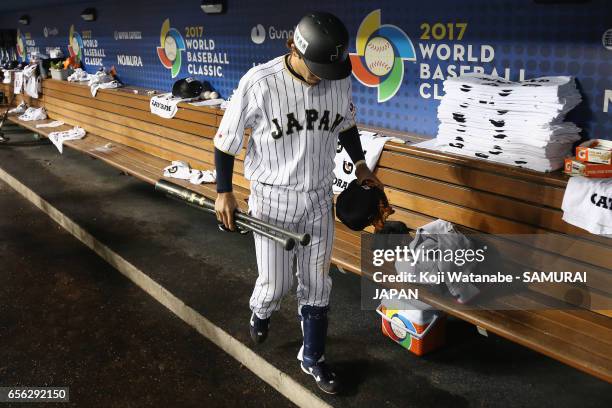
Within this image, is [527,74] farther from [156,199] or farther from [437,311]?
[156,199]

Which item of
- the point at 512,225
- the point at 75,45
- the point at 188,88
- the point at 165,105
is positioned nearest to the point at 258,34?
the point at 188,88

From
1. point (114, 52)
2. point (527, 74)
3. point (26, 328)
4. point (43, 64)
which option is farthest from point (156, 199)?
point (43, 64)

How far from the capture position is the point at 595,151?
2.57 m

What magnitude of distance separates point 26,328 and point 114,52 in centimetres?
525

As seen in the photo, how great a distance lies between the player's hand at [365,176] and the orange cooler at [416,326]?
0.71 meters

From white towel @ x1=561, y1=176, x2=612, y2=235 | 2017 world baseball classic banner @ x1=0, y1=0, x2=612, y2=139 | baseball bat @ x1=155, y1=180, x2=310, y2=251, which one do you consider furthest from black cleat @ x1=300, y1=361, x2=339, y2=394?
2017 world baseball classic banner @ x1=0, y1=0, x2=612, y2=139

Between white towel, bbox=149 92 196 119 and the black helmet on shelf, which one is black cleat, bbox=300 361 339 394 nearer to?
white towel, bbox=149 92 196 119

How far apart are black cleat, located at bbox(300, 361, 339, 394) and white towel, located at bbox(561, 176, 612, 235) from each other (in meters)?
1.40

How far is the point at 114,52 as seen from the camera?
7.75m

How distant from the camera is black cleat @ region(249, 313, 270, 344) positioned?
9.73 feet

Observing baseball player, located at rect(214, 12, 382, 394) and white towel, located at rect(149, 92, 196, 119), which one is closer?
baseball player, located at rect(214, 12, 382, 394)

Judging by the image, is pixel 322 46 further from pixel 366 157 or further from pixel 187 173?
pixel 187 173

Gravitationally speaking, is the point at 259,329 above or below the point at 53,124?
below

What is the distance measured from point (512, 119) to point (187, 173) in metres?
3.31
